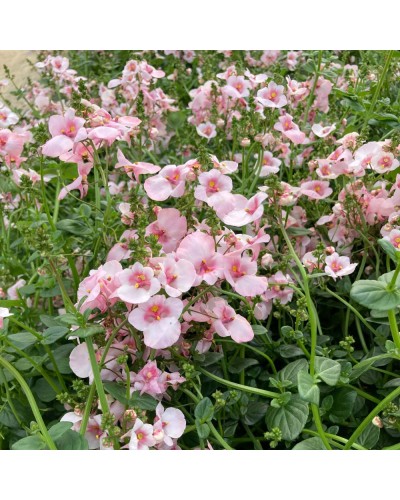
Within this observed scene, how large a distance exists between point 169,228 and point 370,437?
18.4 inches

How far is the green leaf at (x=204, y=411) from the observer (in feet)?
2.92

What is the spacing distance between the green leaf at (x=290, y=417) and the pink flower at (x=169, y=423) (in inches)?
5.6

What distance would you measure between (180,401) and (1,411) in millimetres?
307

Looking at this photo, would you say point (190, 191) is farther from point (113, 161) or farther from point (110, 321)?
point (113, 161)

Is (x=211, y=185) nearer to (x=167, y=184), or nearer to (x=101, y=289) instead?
(x=167, y=184)

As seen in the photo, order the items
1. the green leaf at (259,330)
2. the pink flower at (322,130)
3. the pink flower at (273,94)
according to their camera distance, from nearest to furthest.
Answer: the green leaf at (259,330), the pink flower at (273,94), the pink flower at (322,130)

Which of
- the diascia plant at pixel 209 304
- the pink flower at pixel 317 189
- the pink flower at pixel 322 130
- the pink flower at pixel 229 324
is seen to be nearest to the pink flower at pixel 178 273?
the diascia plant at pixel 209 304

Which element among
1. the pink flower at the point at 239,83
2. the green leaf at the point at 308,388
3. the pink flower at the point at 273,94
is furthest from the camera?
the pink flower at the point at 239,83

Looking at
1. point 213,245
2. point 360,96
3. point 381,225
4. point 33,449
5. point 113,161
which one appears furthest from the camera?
point 113,161

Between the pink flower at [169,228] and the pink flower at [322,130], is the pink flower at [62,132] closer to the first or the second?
the pink flower at [169,228]

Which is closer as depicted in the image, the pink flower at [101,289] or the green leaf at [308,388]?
the green leaf at [308,388]

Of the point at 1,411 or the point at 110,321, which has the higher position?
the point at 110,321

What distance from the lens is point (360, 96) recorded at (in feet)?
4.51

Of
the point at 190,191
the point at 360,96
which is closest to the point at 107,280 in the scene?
the point at 190,191
